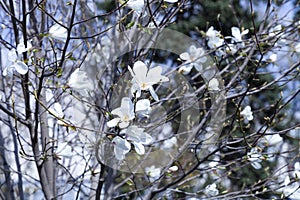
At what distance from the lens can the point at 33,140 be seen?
158cm

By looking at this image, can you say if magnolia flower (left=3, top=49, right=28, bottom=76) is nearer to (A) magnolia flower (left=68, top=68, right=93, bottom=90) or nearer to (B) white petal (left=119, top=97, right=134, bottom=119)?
(A) magnolia flower (left=68, top=68, right=93, bottom=90)

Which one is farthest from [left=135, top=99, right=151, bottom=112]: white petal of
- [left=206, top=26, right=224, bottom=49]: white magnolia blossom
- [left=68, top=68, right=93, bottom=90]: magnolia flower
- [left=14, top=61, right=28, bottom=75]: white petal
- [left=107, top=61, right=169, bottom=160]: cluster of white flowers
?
[left=206, top=26, right=224, bottom=49]: white magnolia blossom

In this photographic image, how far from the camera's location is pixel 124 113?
112 centimetres

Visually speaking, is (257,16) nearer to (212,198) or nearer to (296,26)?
(296,26)

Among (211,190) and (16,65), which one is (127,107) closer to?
(16,65)

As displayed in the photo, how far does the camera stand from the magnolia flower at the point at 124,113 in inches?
43.4

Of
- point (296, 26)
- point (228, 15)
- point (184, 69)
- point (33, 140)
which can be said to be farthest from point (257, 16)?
point (33, 140)

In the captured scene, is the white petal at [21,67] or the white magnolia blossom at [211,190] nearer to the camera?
the white petal at [21,67]

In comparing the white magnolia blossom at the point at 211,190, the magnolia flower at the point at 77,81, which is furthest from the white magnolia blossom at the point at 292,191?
the magnolia flower at the point at 77,81

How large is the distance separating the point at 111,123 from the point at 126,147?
0.08m

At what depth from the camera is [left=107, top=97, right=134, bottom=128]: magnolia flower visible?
3.62 ft

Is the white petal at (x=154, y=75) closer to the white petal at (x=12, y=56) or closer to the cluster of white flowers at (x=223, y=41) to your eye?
the white petal at (x=12, y=56)

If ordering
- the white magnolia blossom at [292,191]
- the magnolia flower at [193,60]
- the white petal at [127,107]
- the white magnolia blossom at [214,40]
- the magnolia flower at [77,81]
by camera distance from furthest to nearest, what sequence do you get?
the white magnolia blossom at [214,40], the magnolia flower at [193,60], the white magnolia blossom at [292,191], the magnolia flower at [77,81], the white petal at [127,107]

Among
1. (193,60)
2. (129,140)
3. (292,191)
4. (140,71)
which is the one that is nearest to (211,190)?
(292,191)
